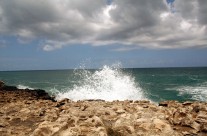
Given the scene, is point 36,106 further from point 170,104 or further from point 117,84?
point 117,84

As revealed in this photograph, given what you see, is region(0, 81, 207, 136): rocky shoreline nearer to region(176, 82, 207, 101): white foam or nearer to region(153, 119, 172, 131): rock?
region(153, 119, 172, 131): rock

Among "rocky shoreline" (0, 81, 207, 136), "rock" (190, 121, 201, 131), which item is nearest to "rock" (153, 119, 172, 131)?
"rocky shoreline" (0, 81, 207, 136)

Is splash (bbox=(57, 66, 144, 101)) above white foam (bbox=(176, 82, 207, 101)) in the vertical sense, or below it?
above

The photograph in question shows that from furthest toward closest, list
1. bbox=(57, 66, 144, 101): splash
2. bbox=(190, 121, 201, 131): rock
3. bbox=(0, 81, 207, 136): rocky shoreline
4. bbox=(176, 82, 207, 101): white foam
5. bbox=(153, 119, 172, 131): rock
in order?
bbox=(176, 82, 207, 101): white foam → bbox=(57, 66, 144, 101): splash → bbox=(190, 121, 201, 131): rock → bbox=(153, 119, 172, 131): rock → bbox=(0, 81, 207, 136): rocky shoreline

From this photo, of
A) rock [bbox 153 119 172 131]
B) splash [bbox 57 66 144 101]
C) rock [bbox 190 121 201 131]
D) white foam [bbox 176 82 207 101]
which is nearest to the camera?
rock [bbox 153 119 172 131]

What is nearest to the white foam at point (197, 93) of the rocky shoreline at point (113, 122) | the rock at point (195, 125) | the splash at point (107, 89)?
the splash at point (107, 89)

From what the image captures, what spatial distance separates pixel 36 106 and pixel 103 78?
19.3 metres

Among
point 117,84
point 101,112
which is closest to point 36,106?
point 101,112

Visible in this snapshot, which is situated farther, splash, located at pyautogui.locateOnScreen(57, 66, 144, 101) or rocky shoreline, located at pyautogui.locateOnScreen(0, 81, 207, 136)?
splash, located at pyautogui.locateOnScreen(57, 66, 144, 101)

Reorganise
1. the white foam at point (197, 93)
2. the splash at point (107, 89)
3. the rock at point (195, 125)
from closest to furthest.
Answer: the rock at point (195, 125) < the splash at point (107, 89) < the white foam at point (197, 93)

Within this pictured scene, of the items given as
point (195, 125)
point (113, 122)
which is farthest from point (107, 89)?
point (195, 125)

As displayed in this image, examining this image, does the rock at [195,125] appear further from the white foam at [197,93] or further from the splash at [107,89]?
the white foam at [197,93]

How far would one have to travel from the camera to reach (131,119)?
331 inches

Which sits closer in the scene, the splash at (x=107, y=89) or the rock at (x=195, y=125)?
the rock at (x=195, y=125)
